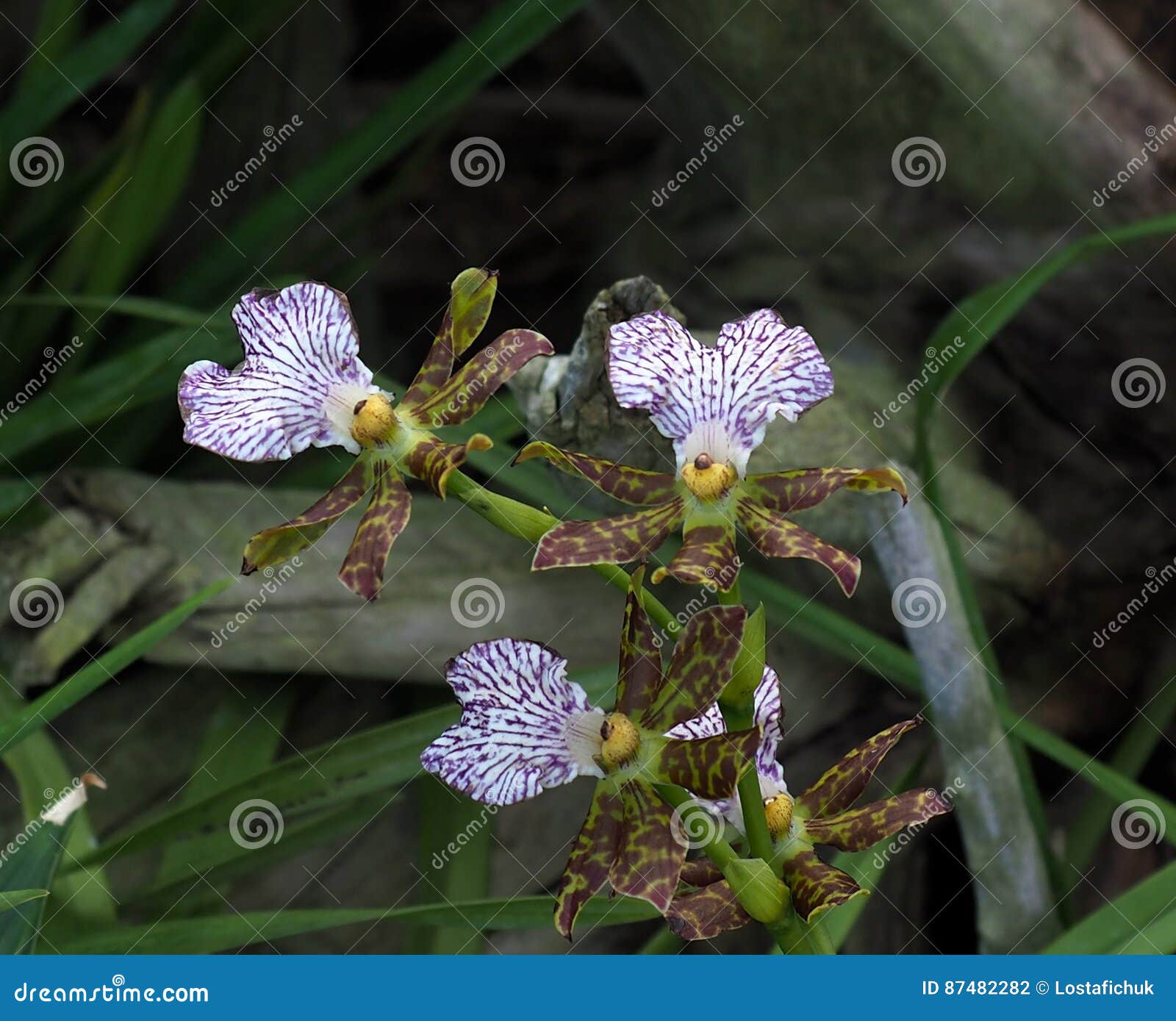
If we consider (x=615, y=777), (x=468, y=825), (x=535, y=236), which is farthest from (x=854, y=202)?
(x=615, y=777)

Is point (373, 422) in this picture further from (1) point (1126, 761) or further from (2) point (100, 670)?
(1) point (1126, 761)

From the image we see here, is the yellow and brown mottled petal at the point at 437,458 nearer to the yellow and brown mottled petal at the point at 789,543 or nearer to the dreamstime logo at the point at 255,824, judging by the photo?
the yellow and brown mottled petal at the point at 789,543

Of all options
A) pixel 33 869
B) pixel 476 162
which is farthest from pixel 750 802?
pixel 476 162

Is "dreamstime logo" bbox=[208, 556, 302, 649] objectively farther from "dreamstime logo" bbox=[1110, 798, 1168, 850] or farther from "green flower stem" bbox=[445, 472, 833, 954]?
"dreamstime logo" bbox=[1110, 798, 1168, 850]

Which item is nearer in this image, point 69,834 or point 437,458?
point 437,458

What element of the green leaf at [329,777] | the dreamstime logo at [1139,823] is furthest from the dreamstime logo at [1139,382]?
the green leaf at [329,777]

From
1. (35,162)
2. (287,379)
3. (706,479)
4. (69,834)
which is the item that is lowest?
(69,834)
